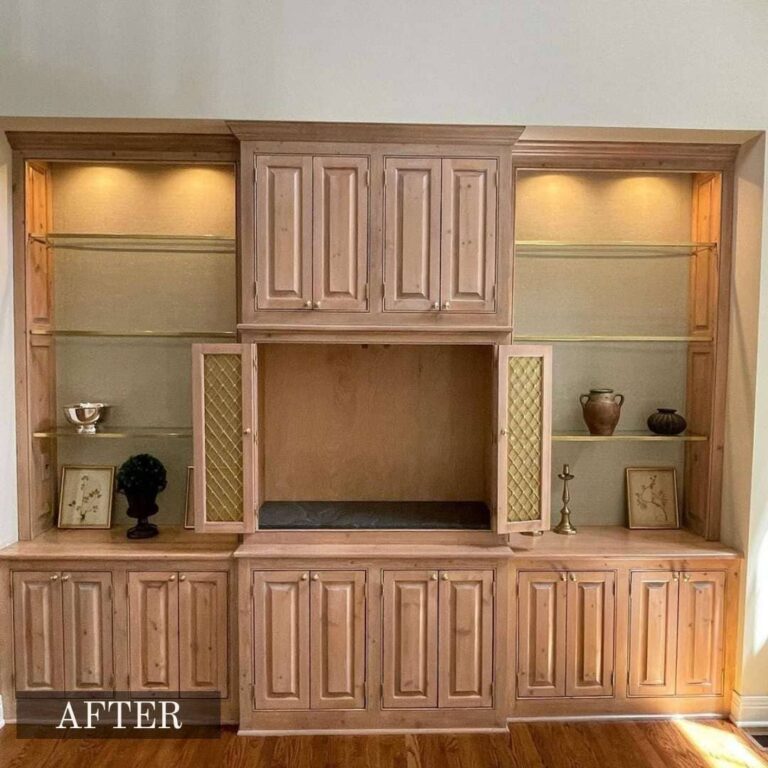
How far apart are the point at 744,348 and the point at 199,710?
2899 millimetres

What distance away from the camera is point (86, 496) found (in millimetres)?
3477

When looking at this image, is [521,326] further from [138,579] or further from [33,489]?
[33,489]

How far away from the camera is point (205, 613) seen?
3.07 metres

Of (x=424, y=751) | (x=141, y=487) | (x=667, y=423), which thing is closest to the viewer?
(x=424, y=751)

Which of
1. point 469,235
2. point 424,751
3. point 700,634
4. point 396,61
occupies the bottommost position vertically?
point 424,751

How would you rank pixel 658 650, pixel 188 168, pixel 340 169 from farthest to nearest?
pixel 188 168 → pixel 658 650 → pixel 340 169

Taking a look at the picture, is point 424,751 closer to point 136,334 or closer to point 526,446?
point 526,446

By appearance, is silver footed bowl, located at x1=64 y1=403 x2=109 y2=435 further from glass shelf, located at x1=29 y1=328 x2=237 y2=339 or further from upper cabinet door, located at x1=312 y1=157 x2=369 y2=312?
upper cabinet door, located at x1=312 y1=157 x2=369 y2=312

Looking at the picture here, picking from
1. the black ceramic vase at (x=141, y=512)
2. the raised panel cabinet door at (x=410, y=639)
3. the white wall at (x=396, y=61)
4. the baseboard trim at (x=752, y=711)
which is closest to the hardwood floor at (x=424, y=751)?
the baseboard trim at (x=752, y=711)

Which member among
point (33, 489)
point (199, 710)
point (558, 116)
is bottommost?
point (199, 710)

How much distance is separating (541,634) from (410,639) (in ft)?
1.96

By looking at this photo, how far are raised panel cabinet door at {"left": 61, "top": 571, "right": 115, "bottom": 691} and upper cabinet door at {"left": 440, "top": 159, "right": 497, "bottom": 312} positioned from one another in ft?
6.37

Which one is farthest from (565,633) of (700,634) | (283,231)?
(283,231)

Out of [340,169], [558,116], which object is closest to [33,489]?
[340,169]
